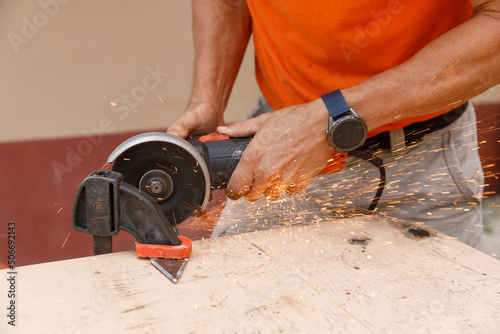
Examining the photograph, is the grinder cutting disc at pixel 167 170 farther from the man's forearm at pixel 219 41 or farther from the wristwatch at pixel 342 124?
the man's forearm at pixel 219 41

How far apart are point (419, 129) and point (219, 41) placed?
2.97 feet

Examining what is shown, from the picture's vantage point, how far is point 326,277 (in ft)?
3.53

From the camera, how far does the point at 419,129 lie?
161 cm

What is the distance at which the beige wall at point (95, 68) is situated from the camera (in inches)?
138

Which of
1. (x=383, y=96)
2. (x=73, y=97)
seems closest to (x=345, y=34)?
(x=383, y=96)

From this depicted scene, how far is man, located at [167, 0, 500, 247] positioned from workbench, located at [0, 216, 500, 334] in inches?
12.0

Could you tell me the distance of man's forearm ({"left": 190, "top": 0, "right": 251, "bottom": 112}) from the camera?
1.94 meters

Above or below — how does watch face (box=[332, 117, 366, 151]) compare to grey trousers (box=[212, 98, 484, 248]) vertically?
above

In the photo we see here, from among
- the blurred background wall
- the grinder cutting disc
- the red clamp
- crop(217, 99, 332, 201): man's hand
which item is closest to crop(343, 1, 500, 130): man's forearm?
crop(217, 99, 332, 201): man's hand

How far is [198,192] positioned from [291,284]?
42 centimetres

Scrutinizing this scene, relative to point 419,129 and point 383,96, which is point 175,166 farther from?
point 419,129

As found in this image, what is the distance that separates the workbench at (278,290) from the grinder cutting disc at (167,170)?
0.14 m

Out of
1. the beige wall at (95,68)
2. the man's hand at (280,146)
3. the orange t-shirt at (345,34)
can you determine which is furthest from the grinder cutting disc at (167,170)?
the beige wall at (95,68)

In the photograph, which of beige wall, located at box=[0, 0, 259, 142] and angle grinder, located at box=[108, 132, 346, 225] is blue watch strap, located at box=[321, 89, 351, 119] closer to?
angle grinder, located at box=[108, 132, 346, 225]
